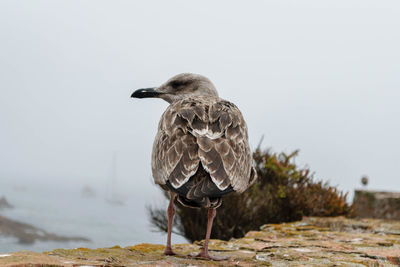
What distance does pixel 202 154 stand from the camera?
3744 mm

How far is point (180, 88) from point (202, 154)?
2228 millimetres

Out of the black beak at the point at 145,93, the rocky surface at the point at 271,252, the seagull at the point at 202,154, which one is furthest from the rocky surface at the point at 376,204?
the seagull at the point at 202,154

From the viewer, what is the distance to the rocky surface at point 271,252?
3.76 m

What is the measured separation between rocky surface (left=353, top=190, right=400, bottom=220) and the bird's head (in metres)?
7.50

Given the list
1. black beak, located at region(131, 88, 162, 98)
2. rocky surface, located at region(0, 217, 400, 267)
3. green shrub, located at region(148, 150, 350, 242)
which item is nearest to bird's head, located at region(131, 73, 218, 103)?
black beak, located at region(131, 88, 162, 98)

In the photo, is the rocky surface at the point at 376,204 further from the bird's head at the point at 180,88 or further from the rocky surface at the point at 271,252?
the bird's head at the point at 180,88

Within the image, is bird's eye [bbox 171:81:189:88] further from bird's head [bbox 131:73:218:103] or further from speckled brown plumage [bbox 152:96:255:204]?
speckled brown plumage [bbox 152:96:255:204]

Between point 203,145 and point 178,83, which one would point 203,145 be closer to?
point 203,145

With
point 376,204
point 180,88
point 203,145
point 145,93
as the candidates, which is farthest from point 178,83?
point 376,204

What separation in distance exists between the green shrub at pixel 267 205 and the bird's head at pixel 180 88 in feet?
13.1

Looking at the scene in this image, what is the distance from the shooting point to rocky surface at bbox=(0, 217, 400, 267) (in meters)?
3.76

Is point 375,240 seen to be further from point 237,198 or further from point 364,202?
point 364,202

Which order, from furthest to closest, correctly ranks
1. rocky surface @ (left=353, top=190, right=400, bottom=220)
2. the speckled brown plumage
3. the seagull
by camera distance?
rocky surface @ (left=353, top=190, right=400, bottom=220)
the speckled brown plumage
the seagull

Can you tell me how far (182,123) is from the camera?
4223mm
